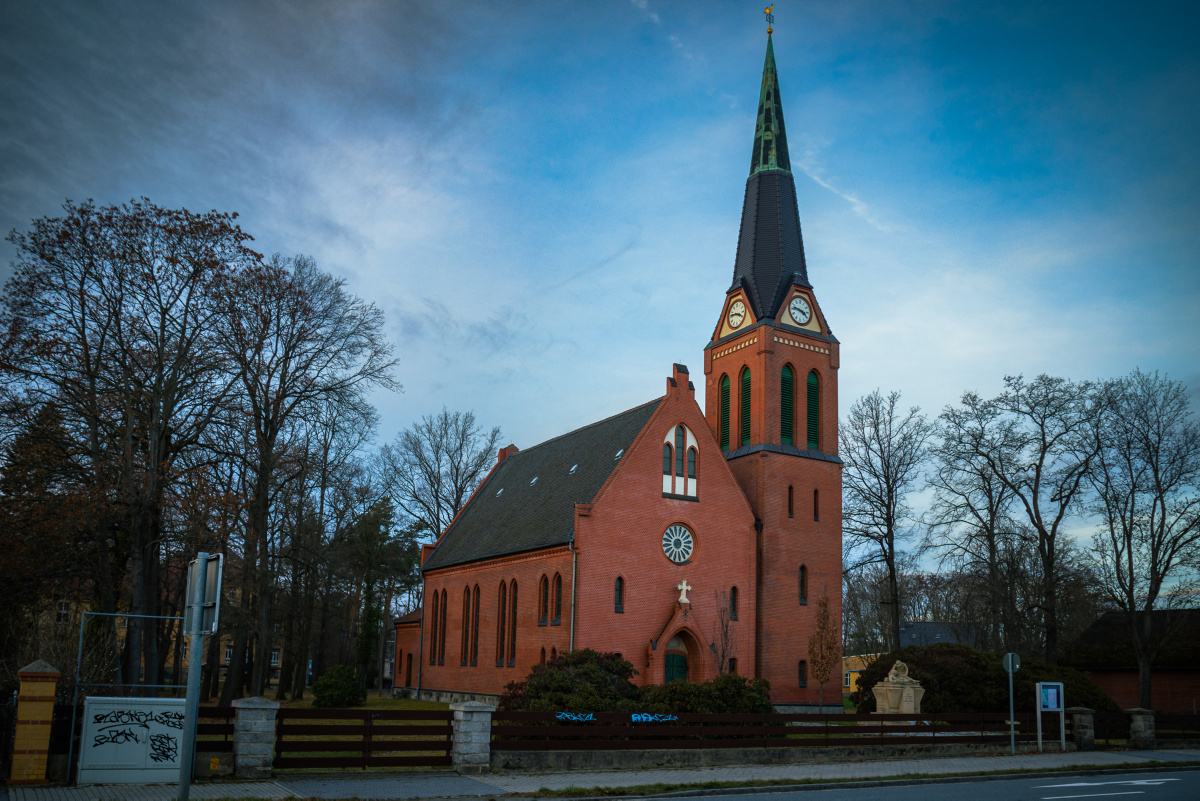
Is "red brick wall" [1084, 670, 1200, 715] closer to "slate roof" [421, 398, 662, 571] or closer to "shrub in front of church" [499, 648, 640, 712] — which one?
"slate roof" [421, 398, 662, 571]

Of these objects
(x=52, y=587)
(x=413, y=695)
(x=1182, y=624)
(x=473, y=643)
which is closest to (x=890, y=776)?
(x=52, y=587)

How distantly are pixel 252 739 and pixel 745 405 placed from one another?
1098 inches

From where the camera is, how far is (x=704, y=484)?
118ft

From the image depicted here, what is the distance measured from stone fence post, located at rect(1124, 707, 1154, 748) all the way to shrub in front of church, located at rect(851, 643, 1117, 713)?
1626mm

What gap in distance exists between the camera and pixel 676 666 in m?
34.0

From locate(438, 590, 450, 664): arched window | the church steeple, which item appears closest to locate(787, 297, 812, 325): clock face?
the church steeple

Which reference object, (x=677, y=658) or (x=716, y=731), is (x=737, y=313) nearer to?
(x=677, y=658)

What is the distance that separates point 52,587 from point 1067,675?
1230 inches

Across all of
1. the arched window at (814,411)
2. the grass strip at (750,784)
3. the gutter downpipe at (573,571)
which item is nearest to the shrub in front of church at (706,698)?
the grass strip at (750,784)

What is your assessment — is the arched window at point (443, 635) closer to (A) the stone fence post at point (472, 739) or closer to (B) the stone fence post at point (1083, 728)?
(A) the stone fence post at point (472, 739)

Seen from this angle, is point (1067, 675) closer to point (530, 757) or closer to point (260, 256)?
point (530, 757)

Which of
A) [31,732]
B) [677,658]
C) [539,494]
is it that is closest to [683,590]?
[677,658]

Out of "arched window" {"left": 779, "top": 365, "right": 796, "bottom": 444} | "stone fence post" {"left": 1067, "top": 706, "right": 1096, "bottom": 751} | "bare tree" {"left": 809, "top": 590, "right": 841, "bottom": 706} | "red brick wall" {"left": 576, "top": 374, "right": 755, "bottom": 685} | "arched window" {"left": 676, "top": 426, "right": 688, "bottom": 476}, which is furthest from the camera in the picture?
"arched window" {"left": 779, "top": 365, "right": 796, "bottom": 444}

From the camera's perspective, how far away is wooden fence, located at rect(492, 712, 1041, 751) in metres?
18.9
